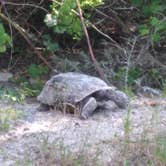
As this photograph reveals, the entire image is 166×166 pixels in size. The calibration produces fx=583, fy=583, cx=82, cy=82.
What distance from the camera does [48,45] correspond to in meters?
6.21

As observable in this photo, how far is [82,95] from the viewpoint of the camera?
4891 millimetres

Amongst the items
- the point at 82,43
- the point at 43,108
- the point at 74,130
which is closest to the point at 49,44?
the point at 82,43

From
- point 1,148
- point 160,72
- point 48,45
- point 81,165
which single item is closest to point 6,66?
point 48,45

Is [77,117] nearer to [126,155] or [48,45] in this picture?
[126,155]

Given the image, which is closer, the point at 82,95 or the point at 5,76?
the point at 82,95

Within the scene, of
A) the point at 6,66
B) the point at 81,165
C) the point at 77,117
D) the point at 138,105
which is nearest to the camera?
the point at 81,165

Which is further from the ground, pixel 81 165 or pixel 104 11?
pixel 104 11

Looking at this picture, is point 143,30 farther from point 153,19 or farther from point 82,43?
point 82,43

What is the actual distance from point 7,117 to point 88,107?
69cm

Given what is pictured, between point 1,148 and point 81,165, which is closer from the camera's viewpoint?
point 81,165

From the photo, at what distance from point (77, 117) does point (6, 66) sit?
195 centimetres

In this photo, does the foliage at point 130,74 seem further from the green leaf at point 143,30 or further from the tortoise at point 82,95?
the tortoise at point 82,95

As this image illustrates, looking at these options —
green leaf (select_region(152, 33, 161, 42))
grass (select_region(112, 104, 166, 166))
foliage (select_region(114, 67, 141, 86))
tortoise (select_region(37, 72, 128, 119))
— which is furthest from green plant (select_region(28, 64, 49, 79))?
grass (select_region(112, 104, 166, 166))

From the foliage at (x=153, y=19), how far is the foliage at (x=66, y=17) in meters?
0.57
